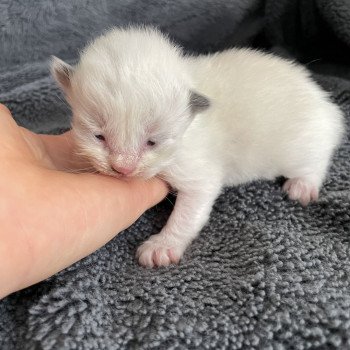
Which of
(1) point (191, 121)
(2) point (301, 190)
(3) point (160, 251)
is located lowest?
(3) point (160, 251)

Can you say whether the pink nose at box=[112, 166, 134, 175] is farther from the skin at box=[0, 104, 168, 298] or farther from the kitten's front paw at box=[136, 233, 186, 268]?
the kitten's front paw at box=[136, 233, 186, 268]

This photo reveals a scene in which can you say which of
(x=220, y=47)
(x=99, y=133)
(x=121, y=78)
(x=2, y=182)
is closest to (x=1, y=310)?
(x=2, y=182)

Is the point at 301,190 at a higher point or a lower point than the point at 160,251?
higher

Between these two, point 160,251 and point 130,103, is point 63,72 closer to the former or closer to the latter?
point 130,103

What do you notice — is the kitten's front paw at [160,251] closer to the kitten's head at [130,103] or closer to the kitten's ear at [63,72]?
the kitten's head at [130,103]

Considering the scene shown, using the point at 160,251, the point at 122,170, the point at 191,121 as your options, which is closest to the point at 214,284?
the point at 160,251
